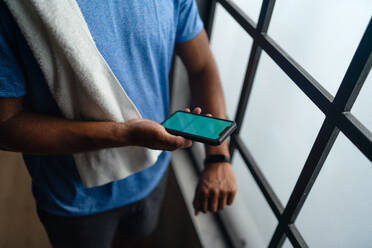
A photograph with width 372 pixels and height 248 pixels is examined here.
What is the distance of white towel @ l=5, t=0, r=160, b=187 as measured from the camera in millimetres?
525

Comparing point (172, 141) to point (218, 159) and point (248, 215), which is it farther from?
point (248, 215)

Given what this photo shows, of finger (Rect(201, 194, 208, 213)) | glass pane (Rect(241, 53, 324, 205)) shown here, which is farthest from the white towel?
glass pane (Rect(241, 53, 324, 205))

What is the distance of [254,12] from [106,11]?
399mm

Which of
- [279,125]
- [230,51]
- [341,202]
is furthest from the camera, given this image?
[230,51]

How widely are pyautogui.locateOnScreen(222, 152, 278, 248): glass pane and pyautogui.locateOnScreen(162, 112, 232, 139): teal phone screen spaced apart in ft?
1.28

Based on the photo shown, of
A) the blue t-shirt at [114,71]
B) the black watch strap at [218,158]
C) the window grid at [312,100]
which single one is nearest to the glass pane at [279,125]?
the window grid at [312,100]

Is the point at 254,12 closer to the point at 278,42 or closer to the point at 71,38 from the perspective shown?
the point at 278,42

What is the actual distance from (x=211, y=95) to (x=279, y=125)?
0.19 meters

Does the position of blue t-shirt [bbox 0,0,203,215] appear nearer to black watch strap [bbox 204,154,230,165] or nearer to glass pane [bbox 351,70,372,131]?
black watch strap [bbox 204,154,230,165]

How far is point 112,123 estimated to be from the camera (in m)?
0.63

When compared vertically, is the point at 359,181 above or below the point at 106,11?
below

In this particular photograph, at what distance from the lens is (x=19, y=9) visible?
20.2 inches

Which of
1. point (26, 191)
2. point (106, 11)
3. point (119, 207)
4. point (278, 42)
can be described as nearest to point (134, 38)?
point (106, 11)

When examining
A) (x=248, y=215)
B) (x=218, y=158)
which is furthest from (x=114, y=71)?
(x=248, y=215)
